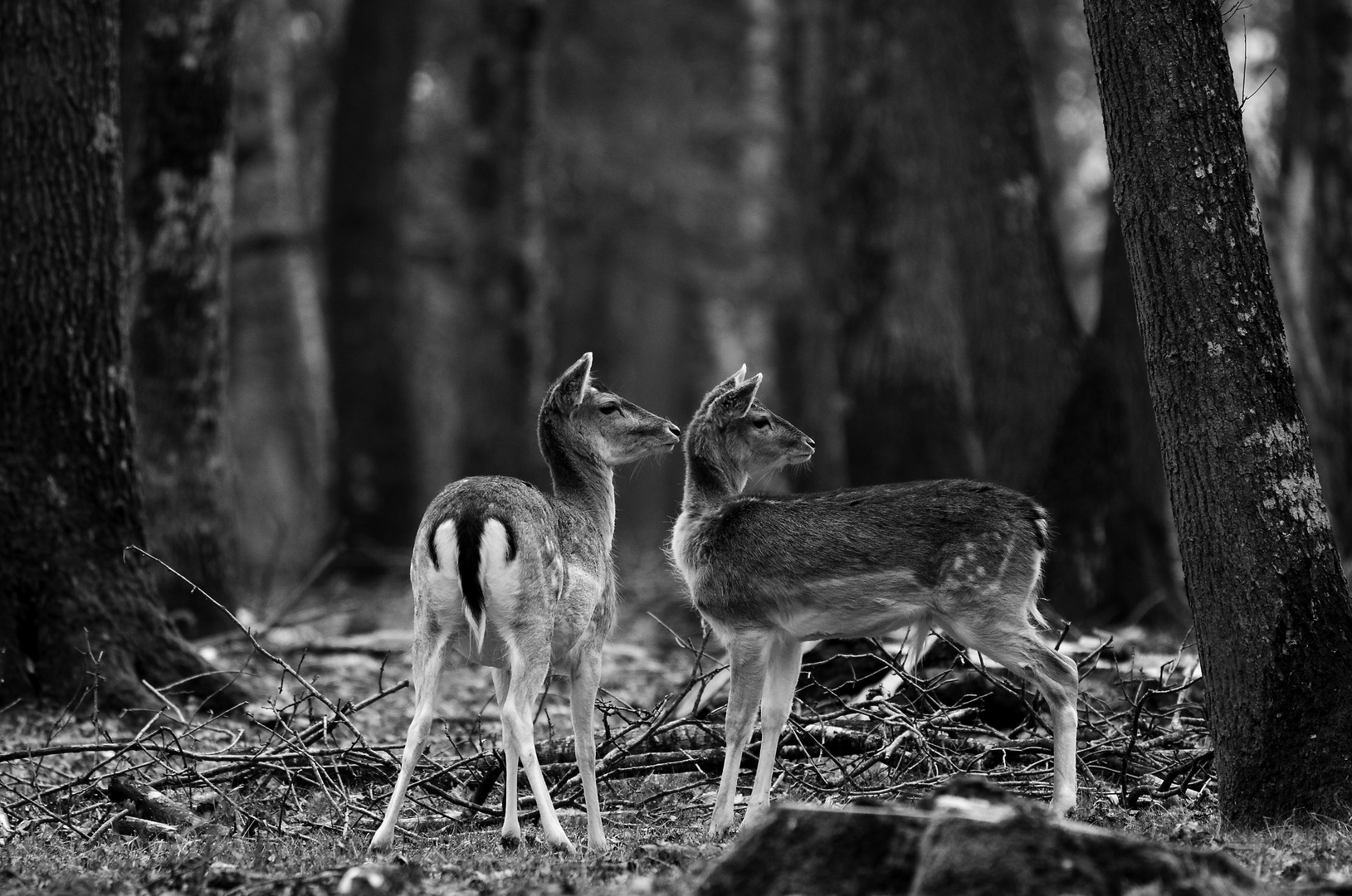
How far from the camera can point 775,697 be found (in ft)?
25.1

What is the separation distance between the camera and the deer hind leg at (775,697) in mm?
7387

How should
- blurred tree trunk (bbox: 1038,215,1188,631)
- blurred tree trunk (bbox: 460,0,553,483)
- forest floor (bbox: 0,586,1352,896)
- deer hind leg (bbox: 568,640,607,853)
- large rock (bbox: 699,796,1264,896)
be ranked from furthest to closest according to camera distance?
blurred tree trunk (bbox: 460,0,553,483)
blurred tree trunk (bbox: 1038,215,1188,631)
deer hind leg (bbox: 568,640,607,853)
forest floor (bbox: 0,586,1352,896)
large rock (bbox: 699,796,1264,896)

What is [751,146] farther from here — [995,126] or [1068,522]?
[1068,522]

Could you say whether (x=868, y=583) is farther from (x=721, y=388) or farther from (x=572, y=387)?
(x=572, y=387)

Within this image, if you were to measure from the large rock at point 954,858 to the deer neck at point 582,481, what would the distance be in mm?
3141

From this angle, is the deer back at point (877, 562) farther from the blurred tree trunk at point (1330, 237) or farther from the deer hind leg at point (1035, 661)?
→ the blurred tree trunk at point (1330, 237)

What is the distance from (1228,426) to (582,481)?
10.8 ft

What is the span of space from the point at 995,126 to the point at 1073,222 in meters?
30.8

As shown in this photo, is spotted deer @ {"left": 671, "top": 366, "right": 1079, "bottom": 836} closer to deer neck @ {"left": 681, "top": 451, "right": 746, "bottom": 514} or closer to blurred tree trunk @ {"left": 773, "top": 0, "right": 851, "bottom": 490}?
deer neck @ {"left": 681, "top": 451, "right": 746, "bottom": 514}

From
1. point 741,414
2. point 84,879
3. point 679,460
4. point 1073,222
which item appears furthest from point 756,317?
point 84,879

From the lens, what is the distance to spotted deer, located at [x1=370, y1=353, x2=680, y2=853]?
6.73 m

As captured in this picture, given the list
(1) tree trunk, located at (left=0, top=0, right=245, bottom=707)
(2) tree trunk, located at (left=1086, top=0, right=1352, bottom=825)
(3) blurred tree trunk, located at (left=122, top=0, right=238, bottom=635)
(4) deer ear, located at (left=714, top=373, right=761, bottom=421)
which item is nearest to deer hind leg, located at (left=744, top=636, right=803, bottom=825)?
(4) deer ear, located at (left=714, top=373, right=761, bottom=421)

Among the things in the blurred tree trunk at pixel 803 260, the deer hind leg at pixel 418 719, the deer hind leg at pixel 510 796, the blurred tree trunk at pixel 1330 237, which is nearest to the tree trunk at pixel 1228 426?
the deer hind leg at pixel 510 796

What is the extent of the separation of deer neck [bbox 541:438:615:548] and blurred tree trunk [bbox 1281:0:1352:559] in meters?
10.9
